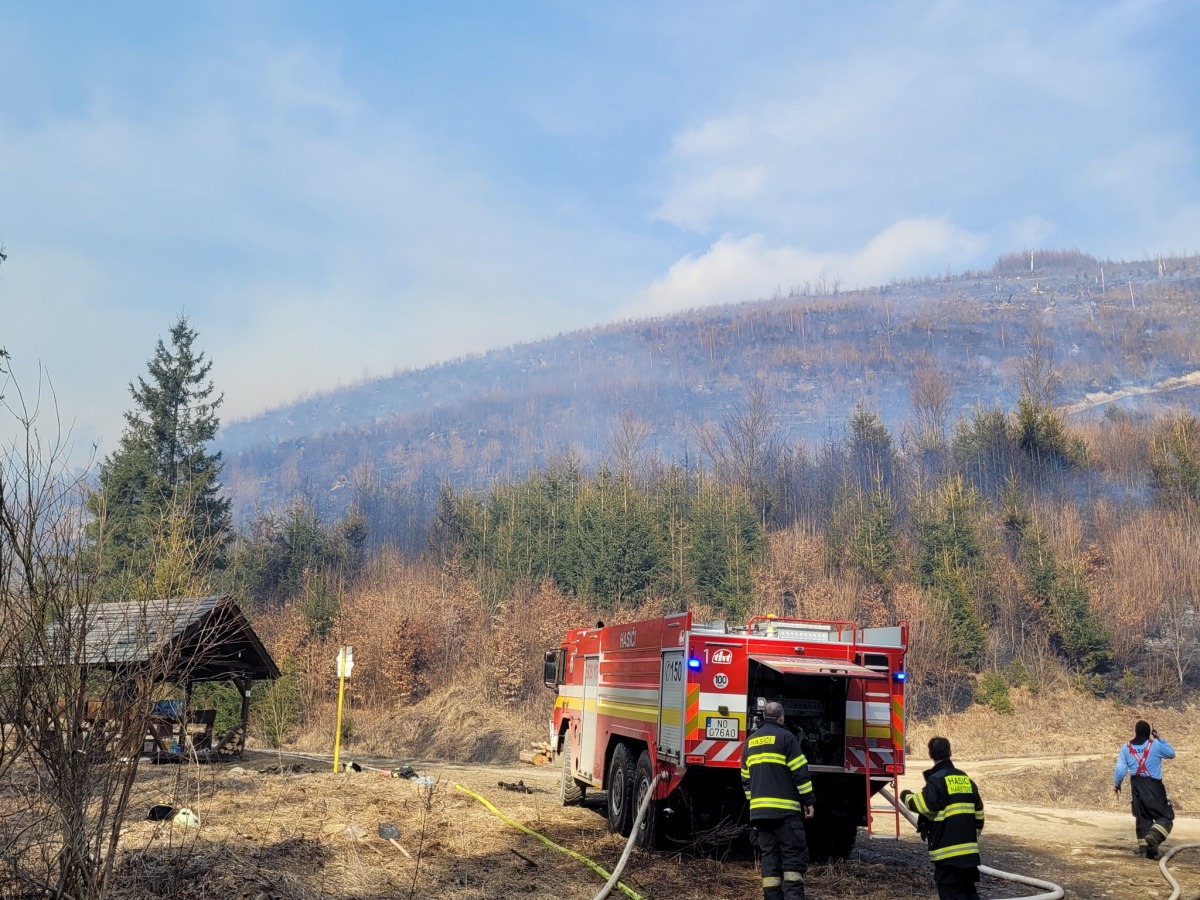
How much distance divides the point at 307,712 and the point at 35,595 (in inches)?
1493

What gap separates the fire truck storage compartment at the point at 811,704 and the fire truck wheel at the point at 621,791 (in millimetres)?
2139

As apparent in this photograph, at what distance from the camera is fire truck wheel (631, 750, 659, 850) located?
11633 mm

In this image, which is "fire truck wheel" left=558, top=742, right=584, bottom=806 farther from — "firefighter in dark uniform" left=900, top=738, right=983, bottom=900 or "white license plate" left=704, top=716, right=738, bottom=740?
"firefighter in dark uniform" left=900, top=738, right=983, bottom=900

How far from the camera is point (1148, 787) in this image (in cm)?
1298

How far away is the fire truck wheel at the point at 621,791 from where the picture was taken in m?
12.5

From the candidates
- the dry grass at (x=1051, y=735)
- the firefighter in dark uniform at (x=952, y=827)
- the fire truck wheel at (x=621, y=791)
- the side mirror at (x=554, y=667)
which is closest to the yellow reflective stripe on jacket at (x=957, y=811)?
the firefighter in dark uniform at (x=952, y=827)

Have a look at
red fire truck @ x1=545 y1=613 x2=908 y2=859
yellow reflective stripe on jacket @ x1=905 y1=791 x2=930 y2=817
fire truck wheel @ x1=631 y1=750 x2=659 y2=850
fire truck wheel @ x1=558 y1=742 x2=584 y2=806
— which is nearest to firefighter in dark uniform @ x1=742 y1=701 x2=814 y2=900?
yellow reflective stripe on jacket @ x1=905 y1=791 x2=930 y2=817

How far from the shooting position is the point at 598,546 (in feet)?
170

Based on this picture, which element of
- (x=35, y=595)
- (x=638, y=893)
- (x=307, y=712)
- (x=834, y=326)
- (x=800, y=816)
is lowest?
(x=307, y=712)

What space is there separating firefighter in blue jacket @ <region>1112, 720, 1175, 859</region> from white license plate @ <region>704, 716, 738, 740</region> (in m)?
5.88

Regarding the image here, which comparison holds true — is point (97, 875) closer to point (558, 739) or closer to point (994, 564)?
point (558, 739)

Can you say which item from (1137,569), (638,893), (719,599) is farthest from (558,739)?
(1137,569)

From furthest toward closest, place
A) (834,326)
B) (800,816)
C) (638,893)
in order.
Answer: (834,326)
(638,893)
(800,816)

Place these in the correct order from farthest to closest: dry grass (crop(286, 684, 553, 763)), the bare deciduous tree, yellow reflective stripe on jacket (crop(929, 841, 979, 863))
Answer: dry grass (crop(286, 684, 553, 763)) → yellow reflective stripe on jacket (crop(929, 841, 979, 863)) → the bare deciduous tree
